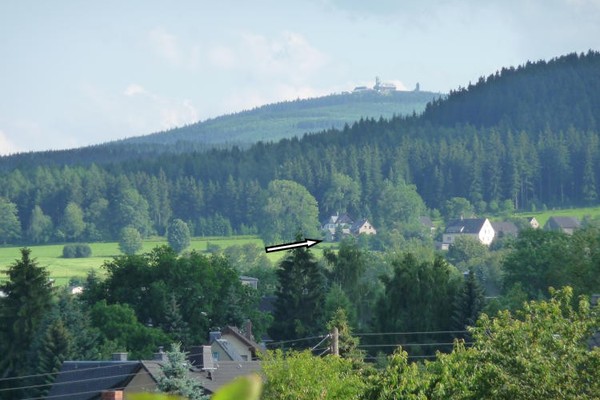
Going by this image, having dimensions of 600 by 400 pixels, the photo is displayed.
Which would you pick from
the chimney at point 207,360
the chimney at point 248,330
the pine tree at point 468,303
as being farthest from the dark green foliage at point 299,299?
the chimney at point 207,360

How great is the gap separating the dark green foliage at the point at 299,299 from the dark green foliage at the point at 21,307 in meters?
16.6

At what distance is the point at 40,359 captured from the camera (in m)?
77.2

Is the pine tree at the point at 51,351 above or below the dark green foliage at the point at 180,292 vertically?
below

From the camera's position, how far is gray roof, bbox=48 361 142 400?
6131cm

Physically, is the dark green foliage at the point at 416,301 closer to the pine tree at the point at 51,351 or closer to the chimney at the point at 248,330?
the chimney at the point at 248,330

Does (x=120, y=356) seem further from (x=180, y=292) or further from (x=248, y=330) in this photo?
(x=180, y=292)

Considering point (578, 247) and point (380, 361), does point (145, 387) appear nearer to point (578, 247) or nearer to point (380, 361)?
point (380, 361)

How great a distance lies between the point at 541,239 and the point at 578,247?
20384 mm

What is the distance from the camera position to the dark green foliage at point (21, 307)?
84438 mm

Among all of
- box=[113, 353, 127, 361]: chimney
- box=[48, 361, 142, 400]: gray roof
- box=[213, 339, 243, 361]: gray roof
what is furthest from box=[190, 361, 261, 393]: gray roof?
box=[213, 339, 243, 361]: gray roof

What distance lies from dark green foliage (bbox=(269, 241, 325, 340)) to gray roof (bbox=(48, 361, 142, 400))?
33.2m

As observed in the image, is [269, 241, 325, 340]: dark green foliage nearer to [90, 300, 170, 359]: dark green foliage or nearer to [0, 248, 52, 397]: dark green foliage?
[90, 300, 170, 359]: dark green foliage

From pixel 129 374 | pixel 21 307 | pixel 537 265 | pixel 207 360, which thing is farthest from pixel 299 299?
pixel 129 374

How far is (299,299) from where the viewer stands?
339 feet
